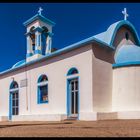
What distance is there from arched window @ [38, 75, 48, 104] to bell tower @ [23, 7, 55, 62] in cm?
293

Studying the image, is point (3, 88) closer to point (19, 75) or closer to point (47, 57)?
point (19, 75)

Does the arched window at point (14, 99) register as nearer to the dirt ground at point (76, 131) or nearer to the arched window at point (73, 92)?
the arched window at point (73, 92)

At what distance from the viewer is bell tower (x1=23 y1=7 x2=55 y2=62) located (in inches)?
807

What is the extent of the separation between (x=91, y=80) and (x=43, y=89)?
5.28 meters

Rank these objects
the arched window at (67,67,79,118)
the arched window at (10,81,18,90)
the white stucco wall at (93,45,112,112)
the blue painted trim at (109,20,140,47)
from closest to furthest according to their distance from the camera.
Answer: the white stucco wall at (93,45,112,112), the arched window at (67,67,79,118), the blue painted trim at (109,20,140,47), the arched window at (10,81,18,90)

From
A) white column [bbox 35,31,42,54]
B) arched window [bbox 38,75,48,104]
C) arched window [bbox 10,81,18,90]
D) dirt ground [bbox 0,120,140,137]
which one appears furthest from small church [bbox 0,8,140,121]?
dirt ground [bbox 0,120,140,137]

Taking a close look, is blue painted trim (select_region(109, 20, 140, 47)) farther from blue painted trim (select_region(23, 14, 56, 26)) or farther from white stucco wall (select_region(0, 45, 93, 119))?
blue painted trim (select_region(23, 14, 56, 26))

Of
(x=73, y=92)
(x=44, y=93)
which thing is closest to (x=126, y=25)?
(x=73, y=92)

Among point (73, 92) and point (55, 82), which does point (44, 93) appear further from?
point (73, 92)

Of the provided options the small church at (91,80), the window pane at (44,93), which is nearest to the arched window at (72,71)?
the small church at (91,80)

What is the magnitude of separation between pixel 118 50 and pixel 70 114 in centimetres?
567

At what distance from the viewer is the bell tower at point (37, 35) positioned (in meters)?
20.5

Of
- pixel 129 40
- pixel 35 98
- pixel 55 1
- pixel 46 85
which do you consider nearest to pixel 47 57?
pixel 46 85

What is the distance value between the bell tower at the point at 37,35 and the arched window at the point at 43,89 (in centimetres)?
293
